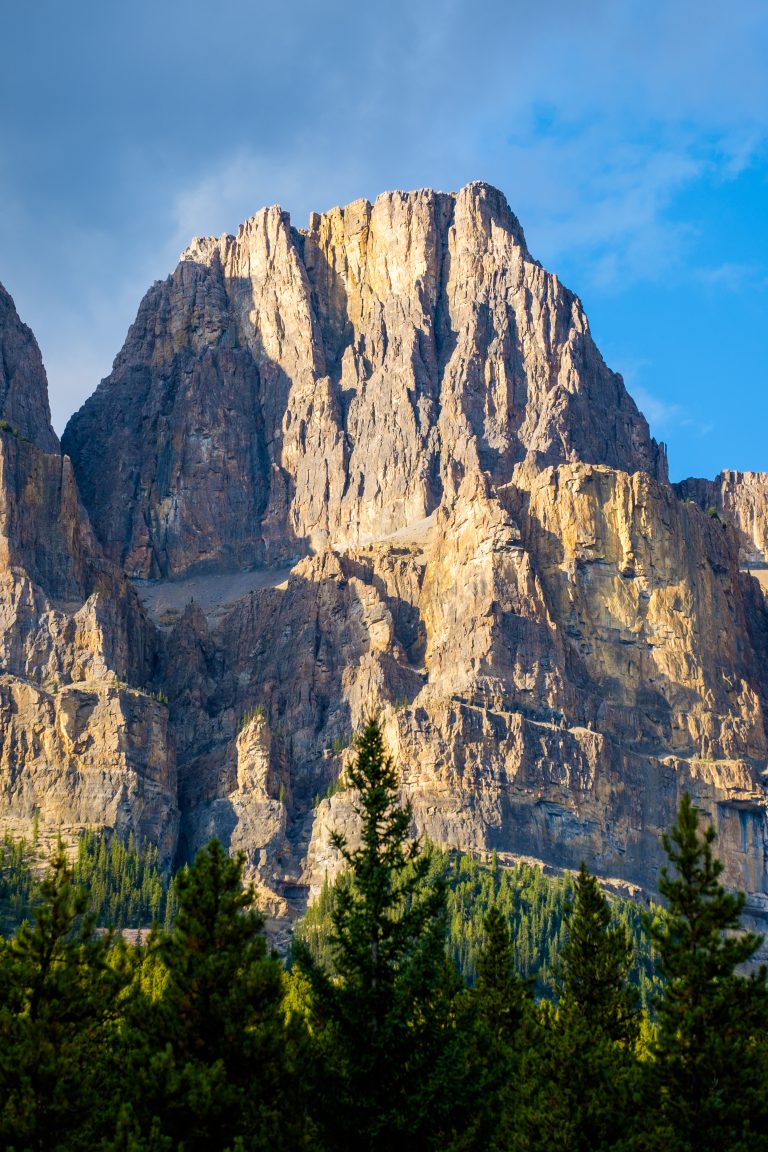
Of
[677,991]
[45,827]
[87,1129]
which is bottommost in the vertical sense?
[87,1129]

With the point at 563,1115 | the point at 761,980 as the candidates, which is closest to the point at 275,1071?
the point at 563,1115

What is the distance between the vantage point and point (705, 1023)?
52.7 metres

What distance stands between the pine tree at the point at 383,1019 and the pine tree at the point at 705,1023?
7.66m

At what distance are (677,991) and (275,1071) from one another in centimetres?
1410

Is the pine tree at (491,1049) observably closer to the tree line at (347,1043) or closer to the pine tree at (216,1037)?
the tree line at (347,1043)

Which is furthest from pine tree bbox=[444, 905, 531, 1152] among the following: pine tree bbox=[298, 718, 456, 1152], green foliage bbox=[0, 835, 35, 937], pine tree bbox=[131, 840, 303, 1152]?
green foliage bbox=[0, 835, 35, 937]

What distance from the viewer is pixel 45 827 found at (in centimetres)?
18975

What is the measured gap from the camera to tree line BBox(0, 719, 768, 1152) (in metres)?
47.2

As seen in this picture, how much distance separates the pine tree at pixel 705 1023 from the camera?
52125mm

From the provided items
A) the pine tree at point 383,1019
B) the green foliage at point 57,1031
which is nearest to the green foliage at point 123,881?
the green foliage at point 57,1031

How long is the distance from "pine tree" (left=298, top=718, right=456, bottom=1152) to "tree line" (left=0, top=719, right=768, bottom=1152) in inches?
2.7

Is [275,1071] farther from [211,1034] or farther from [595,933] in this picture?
[595,933]

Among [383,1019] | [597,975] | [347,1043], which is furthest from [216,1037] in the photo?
[597,975]

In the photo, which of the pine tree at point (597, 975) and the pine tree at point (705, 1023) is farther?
the pine tree at point (597, 975)
